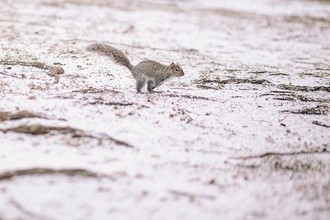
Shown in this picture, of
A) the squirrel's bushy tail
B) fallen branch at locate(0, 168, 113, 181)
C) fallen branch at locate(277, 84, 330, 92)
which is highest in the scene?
fallen branch at locate(277, 84, 330, 92)

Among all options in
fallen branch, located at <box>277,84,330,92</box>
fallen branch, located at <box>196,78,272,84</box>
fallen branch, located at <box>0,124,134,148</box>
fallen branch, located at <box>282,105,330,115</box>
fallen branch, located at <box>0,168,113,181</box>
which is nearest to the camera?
fallen branch, located at <box>0,168,113,181</box>

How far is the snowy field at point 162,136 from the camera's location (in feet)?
12.7

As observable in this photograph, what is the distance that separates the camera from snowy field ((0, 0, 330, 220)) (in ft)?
12.7

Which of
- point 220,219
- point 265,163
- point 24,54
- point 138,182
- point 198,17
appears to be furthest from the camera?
point 198,17

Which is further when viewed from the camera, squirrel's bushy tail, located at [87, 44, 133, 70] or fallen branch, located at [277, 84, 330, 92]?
fallen branch, located at [277, 84, 330, 92]

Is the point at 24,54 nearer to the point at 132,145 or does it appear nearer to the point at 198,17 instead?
the point at 132,145

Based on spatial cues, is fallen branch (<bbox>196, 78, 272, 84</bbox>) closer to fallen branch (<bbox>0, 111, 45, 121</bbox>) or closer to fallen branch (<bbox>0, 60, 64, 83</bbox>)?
fallen branch (<bbox>0, 60, 64, 83</bbox>)

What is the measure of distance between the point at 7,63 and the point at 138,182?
170 inches

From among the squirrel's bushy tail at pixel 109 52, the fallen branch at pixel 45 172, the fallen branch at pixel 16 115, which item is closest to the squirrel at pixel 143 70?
the squirrel's bushy tail at pixel 109 52

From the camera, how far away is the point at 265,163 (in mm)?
4723

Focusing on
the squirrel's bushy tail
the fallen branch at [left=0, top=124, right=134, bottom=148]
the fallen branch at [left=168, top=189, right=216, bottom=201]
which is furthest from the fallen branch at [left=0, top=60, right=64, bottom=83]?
the fallen branch at [left=168, top=189, right=216, bottom=201]

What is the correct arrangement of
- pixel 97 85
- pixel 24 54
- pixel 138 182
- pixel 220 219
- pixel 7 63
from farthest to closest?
pixel 24 54, pixel 7 63, pixel 97 85, pixel 138 182, pixel 220 219

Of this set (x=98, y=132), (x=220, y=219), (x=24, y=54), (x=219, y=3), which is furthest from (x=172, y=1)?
(x=220, y=219)

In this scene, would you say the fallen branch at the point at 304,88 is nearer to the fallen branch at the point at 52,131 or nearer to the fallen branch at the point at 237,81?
the fallen branch at the point at 237,81
